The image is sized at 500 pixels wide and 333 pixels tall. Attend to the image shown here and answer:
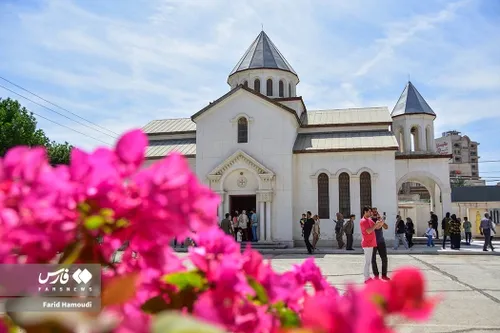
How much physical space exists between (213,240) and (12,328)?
55 cm

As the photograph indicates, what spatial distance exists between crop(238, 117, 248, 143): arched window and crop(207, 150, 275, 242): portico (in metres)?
1.00

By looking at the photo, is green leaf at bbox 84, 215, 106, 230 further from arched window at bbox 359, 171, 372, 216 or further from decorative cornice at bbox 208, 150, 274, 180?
arched window at bbox 359, 171, 372, 216

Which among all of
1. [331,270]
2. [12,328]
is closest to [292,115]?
[331,270]

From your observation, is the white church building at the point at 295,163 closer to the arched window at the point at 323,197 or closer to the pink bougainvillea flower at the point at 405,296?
the arched window at the point at 323,197

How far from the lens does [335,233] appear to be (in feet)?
66.3

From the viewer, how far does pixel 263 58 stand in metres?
26.1

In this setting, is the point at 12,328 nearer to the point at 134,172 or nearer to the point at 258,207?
the point at 134,172

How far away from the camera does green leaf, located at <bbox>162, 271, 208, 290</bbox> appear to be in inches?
41.0

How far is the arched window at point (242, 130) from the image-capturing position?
2170 cm

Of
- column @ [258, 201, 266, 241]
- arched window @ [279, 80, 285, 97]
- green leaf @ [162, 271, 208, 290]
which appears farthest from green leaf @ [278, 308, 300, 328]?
arched window @ [279, 80, 285, 97]

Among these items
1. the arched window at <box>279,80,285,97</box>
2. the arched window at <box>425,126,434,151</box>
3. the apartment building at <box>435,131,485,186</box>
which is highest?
the apartment building at <box>435,131,485,186</box>

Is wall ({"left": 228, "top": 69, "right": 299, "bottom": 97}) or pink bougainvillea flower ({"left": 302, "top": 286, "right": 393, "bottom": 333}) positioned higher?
wall ({"left": 228, "top": 69, "right": 299, "bottom": 97})

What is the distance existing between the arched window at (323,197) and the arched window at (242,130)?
4.36 m

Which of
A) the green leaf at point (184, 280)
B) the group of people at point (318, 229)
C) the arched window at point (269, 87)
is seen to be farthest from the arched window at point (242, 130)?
the green leaf at point (184, 280)
